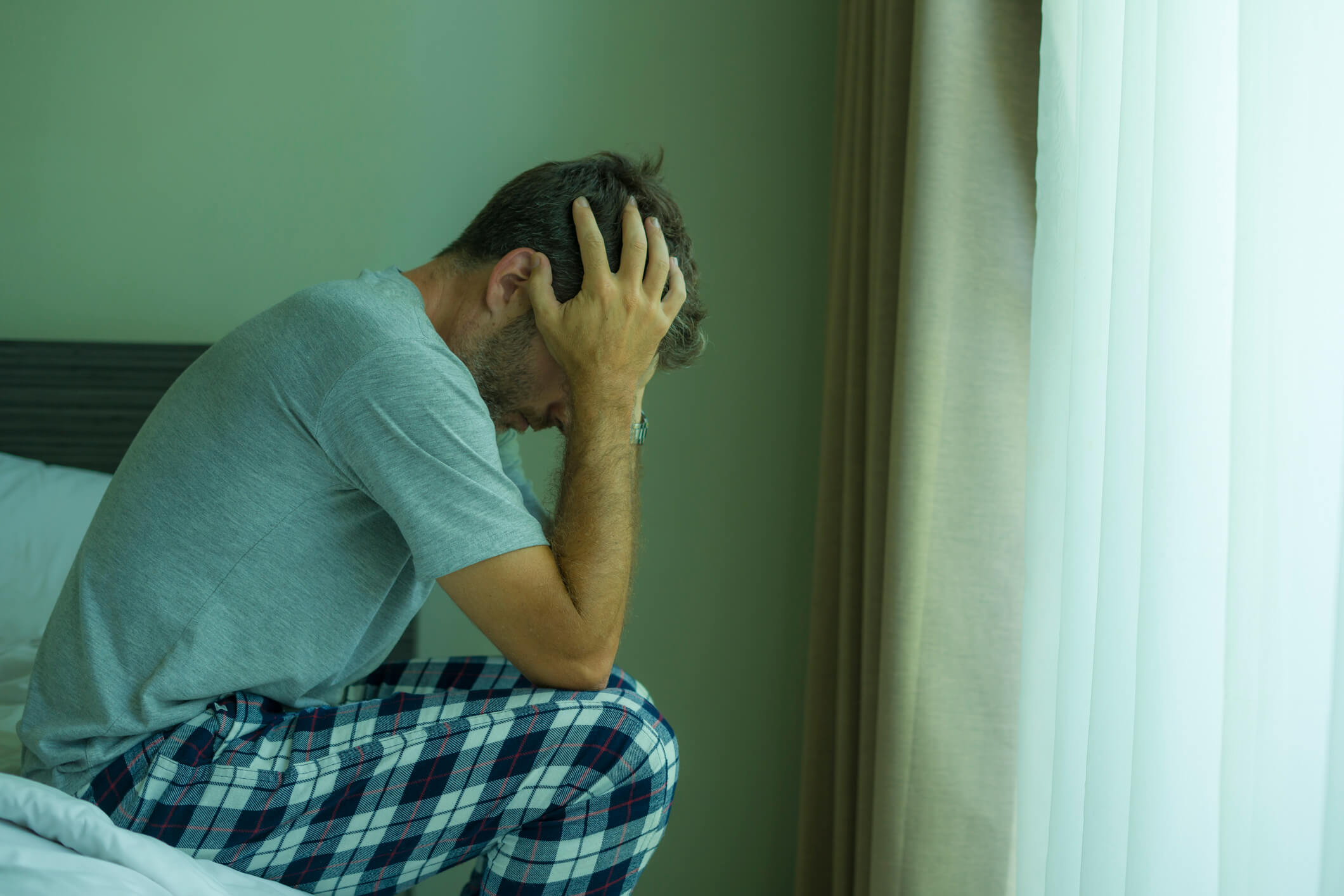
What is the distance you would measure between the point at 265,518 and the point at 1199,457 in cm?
83

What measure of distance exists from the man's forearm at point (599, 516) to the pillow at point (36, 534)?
1007 millimetres

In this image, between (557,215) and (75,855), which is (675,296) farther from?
(75,855)

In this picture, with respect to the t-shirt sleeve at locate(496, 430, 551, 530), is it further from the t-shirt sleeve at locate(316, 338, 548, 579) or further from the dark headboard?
the dark headboard

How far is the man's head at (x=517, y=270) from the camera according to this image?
1.05 m

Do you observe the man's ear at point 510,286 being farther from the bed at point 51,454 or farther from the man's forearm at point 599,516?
the bed at point 51,454

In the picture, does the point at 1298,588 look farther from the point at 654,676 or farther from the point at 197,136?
the point at 197,136

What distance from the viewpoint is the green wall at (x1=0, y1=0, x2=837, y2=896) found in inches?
74.6

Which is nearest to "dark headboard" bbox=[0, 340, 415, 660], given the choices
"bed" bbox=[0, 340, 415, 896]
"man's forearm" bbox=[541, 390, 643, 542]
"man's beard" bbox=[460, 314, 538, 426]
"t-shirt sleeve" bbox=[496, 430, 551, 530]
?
"bed" bbox=[0, 340, 415, 896]

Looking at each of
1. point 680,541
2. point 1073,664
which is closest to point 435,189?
point 680,541

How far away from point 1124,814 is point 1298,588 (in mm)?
285

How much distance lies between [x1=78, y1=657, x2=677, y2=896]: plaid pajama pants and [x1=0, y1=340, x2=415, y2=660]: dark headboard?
3.03ft

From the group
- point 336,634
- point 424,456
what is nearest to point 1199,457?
point 424,456

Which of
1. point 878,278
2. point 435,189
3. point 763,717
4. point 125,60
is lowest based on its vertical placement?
point 763,717

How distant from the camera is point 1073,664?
97 centimetres
